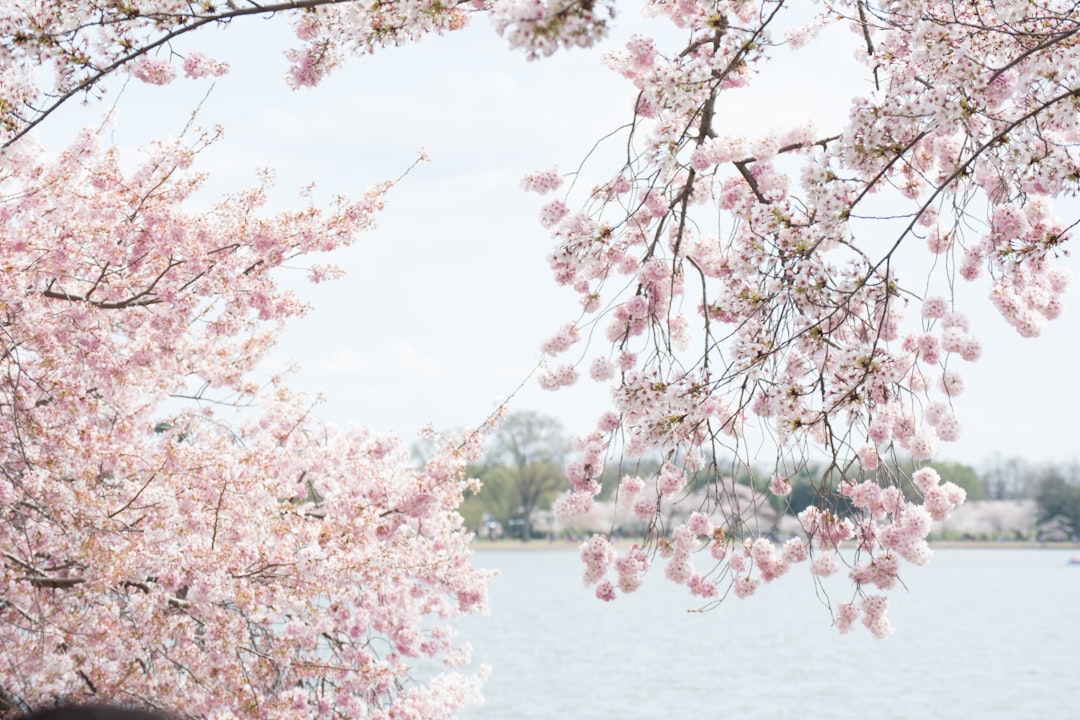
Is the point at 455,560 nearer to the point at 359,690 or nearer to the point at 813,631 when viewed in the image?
the point at 359,690

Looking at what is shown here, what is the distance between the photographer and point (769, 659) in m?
25.6

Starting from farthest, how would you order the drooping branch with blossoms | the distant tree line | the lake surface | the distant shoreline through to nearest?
the distant shoreline, the distant tree line, the lake surface, the drooping branch with blossoms

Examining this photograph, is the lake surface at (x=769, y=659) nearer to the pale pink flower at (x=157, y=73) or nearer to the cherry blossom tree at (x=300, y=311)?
the cherry blossom tree at (x=300, y=311)

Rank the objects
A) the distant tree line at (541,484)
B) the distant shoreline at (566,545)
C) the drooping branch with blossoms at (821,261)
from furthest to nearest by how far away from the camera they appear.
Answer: the distant shoreline at (566,545)
the distant tree line at (541,484)
the drooping branch with blossoms at (821,261)

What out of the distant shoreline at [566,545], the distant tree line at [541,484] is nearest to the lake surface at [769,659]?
the distant tree line at [541,484]

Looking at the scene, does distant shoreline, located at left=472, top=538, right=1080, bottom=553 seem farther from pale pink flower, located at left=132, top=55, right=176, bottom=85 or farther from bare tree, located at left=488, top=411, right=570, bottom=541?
pale pink flower, located at left=132, top=55, right=176, bottom=85

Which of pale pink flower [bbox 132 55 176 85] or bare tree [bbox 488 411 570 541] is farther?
bare tree [bbox 488 411 570 541]

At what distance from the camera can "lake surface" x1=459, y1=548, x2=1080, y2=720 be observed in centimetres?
1961

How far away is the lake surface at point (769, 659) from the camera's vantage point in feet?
64.3

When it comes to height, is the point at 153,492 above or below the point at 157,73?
below

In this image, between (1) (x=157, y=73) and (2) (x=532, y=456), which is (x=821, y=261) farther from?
(2) (x=532, y=456)

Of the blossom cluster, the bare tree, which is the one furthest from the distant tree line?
the blossom cluster

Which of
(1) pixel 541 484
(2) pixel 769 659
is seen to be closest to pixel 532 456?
(1) pixel 541 484

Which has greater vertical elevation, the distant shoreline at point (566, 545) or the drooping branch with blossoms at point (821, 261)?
the drooping branch with blossoms at point (821, 261)
